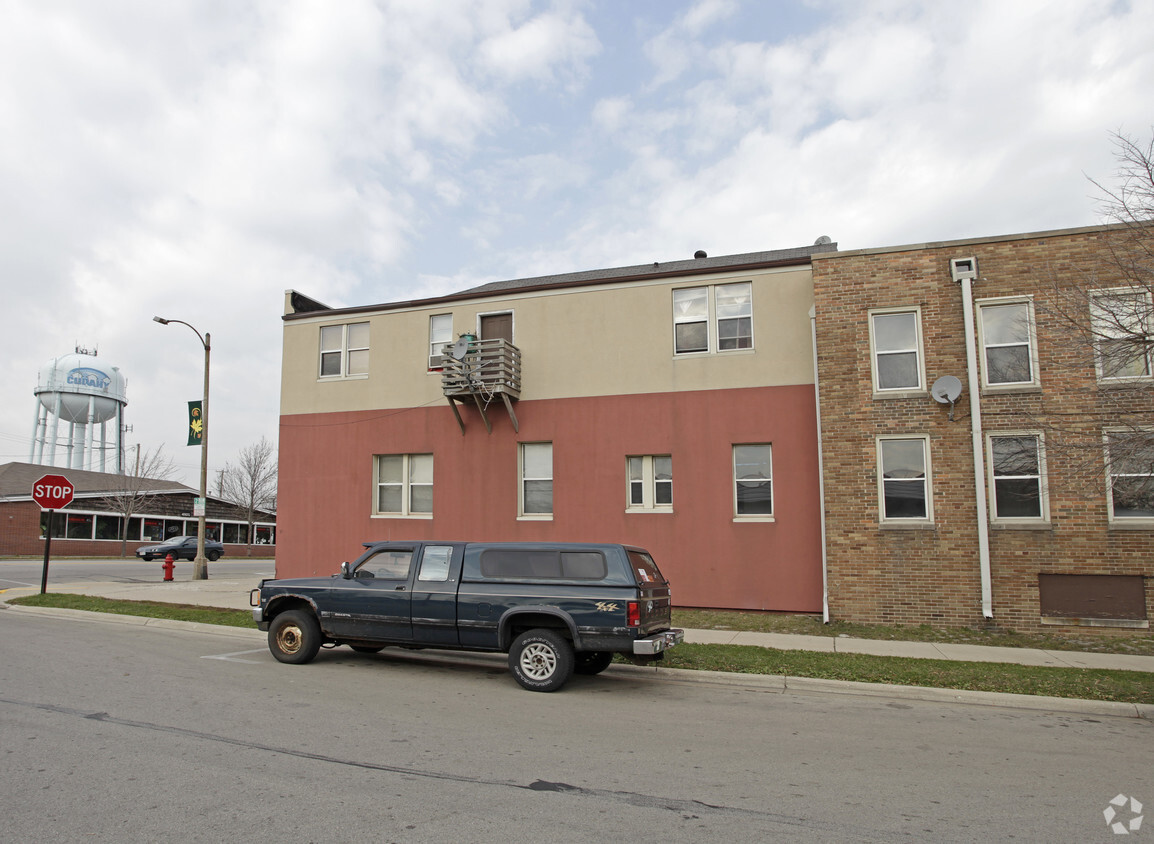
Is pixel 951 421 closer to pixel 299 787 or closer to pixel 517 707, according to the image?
pixel 517 707

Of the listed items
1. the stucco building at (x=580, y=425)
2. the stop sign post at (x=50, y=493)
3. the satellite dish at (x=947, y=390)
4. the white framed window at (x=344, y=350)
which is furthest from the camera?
the white framed window at (x=344, y=350)

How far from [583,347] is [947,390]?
7498 millimetres

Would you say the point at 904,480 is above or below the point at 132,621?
above

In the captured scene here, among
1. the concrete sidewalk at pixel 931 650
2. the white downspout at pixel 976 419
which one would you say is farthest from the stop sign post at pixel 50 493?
the white downspout at pixel 976 419

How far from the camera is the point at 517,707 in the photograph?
795cm

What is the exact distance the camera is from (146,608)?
15.3 meters

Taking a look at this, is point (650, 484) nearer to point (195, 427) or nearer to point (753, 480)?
point (753, 480)

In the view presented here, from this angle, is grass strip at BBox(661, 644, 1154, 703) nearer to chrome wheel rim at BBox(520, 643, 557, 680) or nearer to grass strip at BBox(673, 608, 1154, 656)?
chrome wheel rim at BBox(520, 643, 557, 680)

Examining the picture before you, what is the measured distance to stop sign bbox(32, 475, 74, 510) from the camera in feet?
56.0

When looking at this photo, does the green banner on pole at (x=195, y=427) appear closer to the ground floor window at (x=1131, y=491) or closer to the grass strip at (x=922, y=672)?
the grass strip at (x=922, y=672)

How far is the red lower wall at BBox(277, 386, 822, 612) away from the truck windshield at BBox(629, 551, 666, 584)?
6.53 m

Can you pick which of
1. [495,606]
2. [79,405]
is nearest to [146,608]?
[495,606]

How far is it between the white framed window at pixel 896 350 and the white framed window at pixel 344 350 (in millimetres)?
11929

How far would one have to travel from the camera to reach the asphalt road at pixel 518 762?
4621mm
